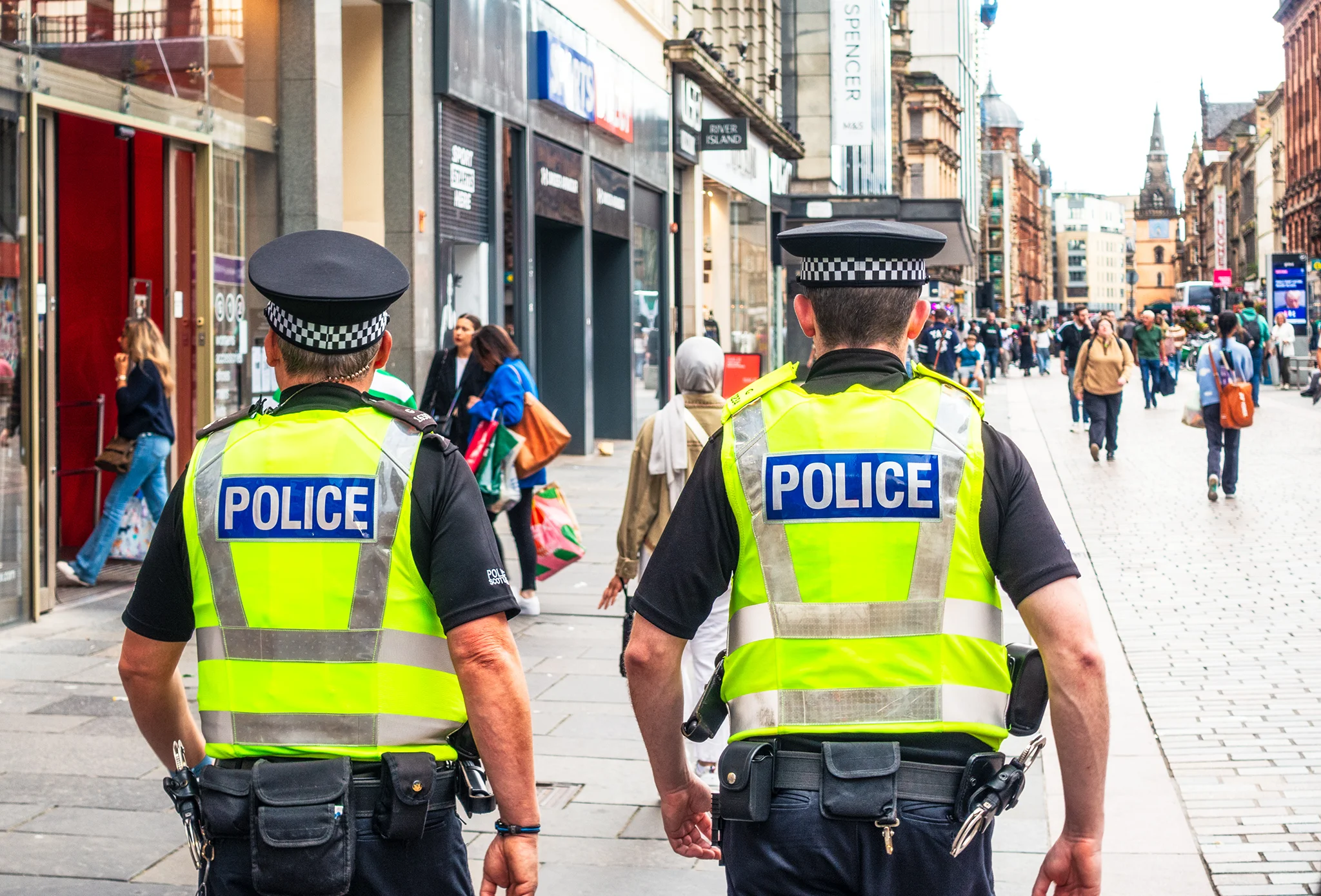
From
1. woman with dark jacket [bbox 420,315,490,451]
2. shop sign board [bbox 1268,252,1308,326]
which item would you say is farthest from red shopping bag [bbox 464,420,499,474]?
shop sign board [bbox 1268,252,1308,326]

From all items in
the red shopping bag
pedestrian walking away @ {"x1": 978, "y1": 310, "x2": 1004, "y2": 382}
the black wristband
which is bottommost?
the black wristband

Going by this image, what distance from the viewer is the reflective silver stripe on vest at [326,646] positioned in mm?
2709

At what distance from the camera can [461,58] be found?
48.9ft

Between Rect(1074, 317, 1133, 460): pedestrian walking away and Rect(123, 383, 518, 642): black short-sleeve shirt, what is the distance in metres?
17.0

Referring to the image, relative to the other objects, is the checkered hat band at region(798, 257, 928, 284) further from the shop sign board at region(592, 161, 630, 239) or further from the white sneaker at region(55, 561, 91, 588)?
the shop sign board at region(592, 161, 630, 239)

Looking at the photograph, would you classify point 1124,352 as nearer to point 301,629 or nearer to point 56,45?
point 56,45

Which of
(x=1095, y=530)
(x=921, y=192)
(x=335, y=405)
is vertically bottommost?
(x=1095, y=530)

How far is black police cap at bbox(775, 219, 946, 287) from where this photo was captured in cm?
276

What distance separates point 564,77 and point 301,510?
15896mm

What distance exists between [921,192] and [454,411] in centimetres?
8748

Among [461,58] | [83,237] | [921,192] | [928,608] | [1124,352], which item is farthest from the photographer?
[921,192]

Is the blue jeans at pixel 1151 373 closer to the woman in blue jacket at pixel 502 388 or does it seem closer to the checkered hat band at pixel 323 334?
the woman in blue jacket at pixel 502 388

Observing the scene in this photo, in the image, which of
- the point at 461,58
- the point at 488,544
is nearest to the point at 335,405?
the point at 488,544

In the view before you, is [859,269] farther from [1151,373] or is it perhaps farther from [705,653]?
[1151,373]
